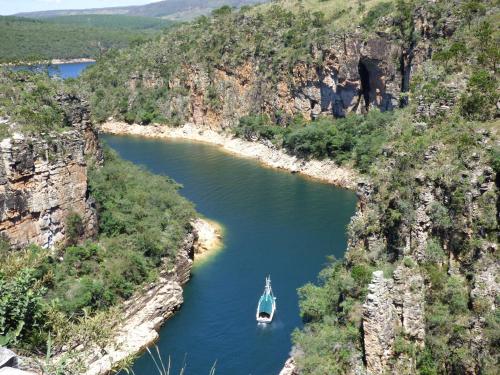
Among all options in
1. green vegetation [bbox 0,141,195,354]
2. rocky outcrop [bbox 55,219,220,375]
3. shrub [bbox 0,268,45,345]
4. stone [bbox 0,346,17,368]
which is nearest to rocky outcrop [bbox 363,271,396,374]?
green vegetation [bbox 0,141,195,354]

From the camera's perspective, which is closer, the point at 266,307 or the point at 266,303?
the point at 266,307

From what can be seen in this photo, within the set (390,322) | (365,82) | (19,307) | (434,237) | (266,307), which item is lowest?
(266,307)

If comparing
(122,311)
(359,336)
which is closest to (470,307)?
(359,336)

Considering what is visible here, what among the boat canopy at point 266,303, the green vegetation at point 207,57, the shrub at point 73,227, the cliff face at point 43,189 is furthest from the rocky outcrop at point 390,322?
the green vegetation at point 207,57

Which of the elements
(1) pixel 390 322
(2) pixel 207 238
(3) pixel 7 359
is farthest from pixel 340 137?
(3) pixel 7 359

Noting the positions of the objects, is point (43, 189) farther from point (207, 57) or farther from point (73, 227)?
point (207, 57)
